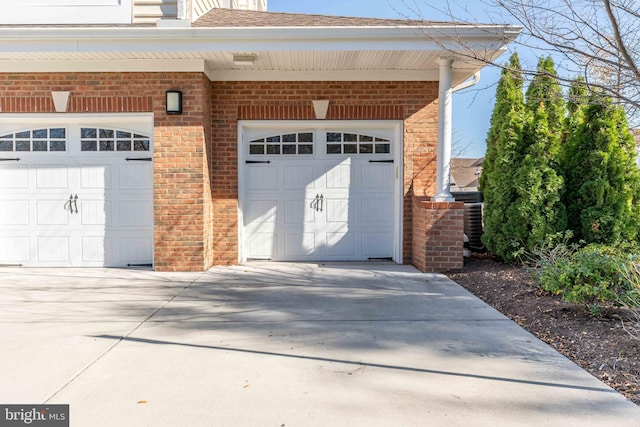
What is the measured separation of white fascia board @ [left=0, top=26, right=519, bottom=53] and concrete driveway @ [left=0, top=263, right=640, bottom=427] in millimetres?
3257

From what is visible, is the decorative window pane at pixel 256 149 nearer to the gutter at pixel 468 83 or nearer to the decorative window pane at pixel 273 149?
the decorative window pane at pixel 273 149

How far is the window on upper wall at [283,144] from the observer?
303 inches

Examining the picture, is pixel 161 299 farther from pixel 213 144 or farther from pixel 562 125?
pixel 562 125

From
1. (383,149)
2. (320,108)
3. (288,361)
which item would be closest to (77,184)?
(320,108)

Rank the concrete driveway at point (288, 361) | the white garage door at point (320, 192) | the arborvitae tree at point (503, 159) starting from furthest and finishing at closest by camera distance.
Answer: the white garage door at point (320, 192) < the arborvitae tree at point (503, 159) < the concrete driveway at point (288, 361)

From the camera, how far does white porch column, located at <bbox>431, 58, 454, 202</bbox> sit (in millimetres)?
6715

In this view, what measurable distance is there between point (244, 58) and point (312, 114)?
1.39 metres

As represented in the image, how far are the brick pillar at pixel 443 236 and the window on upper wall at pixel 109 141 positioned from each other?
4.44m

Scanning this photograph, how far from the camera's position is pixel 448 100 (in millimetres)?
6770

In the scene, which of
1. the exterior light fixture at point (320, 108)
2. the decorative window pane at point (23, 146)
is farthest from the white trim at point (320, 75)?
the decorative window pane at point (23, 146)

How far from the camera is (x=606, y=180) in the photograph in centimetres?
648

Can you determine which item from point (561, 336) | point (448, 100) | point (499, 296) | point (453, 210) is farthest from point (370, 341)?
point (448, 100)

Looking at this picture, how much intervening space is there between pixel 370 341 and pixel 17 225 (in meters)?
6.28

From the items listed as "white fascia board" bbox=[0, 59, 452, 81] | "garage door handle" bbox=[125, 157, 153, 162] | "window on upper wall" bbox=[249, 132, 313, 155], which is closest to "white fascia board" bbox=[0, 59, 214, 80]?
"white fascia board" bbox=[0, 59, 452, 81]
